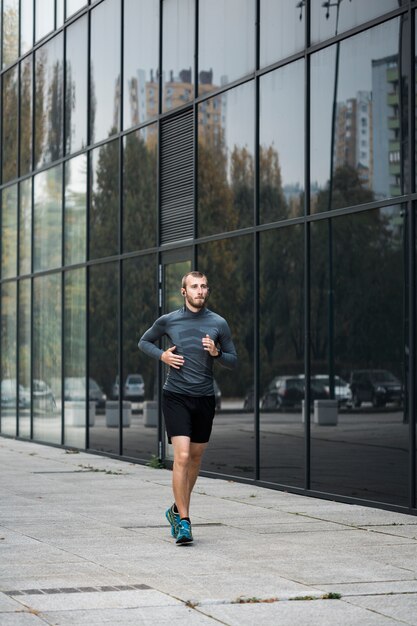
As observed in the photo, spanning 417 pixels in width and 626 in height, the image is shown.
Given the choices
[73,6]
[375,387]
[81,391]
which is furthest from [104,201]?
A: [375,387]

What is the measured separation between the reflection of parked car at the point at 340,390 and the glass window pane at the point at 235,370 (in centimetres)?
180

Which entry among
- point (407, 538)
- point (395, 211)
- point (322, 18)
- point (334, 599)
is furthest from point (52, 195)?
point (334, 599)

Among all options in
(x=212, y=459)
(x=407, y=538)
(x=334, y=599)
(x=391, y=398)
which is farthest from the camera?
(x=212, y=459)

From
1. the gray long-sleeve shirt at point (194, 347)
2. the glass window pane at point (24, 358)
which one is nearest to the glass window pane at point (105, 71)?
the glass window pane at point (24, 358)

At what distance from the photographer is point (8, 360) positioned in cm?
2614

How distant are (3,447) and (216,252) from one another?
26.9 ft

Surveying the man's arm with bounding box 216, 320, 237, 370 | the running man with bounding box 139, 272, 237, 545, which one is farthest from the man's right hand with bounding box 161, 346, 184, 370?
the man's arm with bounding box 216, 320, 237, 370

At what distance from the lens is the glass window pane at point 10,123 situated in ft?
84.6

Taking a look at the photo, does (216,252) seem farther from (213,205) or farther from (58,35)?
(58,35)

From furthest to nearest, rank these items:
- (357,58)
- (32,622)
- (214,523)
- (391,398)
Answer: (357,58), (391,398), (214,523), (32,622)

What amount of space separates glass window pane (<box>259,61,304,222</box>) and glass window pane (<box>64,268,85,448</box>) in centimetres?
703

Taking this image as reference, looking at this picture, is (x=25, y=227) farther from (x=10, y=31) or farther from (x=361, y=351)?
(x=361, y=351)

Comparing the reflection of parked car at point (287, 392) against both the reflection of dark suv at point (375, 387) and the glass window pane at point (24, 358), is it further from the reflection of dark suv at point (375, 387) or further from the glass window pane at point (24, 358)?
the glass window pane at point (24, 358)

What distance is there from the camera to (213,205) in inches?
651
